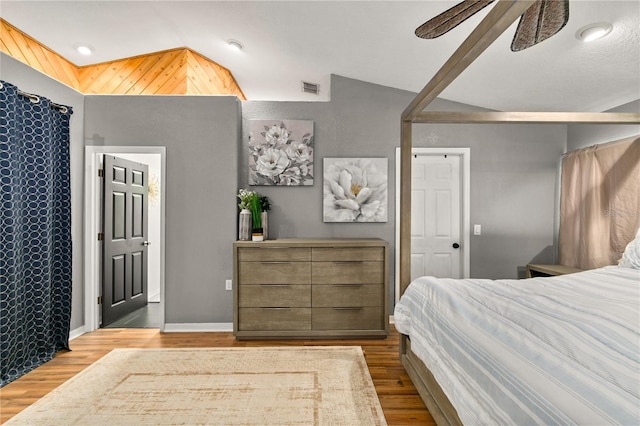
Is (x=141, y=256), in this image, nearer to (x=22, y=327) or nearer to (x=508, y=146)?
(x=22, y=327)

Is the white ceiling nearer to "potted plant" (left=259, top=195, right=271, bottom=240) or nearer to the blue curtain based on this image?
the blue curtain

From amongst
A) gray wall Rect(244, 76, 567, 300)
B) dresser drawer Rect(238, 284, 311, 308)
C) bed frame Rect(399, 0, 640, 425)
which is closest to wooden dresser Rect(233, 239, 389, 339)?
dresser drawer Rect(238, 284, 311, 308)

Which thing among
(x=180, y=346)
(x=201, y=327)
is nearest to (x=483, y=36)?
(x=180, y=346)

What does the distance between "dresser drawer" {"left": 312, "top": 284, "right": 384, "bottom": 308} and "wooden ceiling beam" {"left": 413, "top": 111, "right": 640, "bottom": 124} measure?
1.71 meters

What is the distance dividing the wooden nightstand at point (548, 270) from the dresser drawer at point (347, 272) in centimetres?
166

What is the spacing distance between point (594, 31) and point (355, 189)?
2.38m

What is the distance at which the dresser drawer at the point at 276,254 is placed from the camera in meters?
3.61

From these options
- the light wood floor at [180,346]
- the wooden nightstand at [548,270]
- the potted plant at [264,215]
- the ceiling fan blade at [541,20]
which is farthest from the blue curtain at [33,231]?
the wooden nightstand at [548,270]

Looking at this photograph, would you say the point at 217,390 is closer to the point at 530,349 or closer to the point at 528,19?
the point at 530,349

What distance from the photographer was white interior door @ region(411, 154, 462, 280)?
420 centimetres

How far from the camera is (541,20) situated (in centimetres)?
163

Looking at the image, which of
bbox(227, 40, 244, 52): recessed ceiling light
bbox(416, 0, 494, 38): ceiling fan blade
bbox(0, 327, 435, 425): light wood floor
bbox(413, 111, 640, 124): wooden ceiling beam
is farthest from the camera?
bbox(227, 40, 244, 52): recessed ceiling light

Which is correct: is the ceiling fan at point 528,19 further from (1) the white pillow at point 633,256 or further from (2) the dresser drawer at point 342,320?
(2) the dresser drawer at point 342,320

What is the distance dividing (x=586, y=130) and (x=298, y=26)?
→ 3.08 meters
